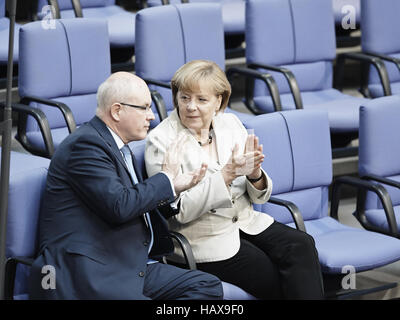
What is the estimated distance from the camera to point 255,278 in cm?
203

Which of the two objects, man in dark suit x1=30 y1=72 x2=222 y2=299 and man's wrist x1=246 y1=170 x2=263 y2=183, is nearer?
man in dark suit x1=30 y1=72 x2=222 y2=299

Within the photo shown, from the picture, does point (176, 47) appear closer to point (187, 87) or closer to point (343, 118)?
point (343, 118)

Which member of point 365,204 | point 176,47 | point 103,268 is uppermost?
point 176,47

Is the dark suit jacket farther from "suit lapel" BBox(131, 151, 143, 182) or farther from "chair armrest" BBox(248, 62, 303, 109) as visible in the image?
"chair armrest" BBox(248, 62, 303, 109)

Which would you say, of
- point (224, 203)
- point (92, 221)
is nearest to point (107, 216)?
point (92, 221)

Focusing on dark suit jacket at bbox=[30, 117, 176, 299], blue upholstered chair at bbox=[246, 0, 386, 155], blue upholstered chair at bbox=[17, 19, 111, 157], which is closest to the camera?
dark suit jacket at bbox=[30, 117, 176, 299]

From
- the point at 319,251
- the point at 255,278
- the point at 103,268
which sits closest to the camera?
Result: the point at 103,268

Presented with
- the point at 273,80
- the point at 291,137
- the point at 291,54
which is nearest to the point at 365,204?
the point at 291,137

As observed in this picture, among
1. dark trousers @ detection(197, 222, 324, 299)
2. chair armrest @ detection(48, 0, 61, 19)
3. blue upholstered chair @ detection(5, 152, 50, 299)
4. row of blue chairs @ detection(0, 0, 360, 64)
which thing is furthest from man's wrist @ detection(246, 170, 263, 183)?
chair armrest @ detection(48, 0, 61, 19)

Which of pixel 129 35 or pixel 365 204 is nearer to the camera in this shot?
pixel 365 204

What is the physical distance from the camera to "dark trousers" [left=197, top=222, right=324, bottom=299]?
203 cm

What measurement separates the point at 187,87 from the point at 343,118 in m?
1.11

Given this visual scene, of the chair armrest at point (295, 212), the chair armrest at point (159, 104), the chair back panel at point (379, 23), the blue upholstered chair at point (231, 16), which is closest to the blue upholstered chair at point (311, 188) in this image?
the chair armrest at point (295, 212)

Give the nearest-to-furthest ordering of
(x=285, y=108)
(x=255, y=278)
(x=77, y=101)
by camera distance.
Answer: (x=255, y=278) → (x=77, y=101) → (x=285, y=108)
